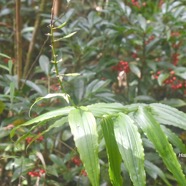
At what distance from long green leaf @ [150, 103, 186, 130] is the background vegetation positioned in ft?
1.03

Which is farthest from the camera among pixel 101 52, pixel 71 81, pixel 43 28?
pixel 43 28

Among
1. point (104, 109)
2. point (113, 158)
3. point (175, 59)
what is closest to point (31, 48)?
point (175, 59)

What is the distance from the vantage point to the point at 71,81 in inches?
46.8

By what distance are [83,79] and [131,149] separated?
2.40ft

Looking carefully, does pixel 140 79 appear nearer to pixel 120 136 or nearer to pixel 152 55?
pixel 152 55

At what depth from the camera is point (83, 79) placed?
3.94 feet

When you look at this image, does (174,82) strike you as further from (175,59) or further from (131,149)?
(131,149)

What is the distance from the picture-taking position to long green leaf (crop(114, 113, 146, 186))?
1.53 feet

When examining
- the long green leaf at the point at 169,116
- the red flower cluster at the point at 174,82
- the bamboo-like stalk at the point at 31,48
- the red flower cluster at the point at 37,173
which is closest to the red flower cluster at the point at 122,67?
the red flower cluster at the point at 174,82

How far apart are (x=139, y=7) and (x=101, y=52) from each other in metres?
0.31

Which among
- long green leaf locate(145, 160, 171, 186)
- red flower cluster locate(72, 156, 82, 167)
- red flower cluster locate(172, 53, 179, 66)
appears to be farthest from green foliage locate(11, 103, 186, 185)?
red flower cluster locate(172, 53, 179, 66)

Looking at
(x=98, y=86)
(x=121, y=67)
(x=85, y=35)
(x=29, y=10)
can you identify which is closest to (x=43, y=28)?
(x=29, y=10)

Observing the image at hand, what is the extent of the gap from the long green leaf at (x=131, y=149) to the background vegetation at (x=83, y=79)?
45 centimetres

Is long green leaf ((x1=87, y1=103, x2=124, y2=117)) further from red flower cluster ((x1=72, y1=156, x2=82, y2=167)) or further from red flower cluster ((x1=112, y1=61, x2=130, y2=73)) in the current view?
red flower cluster ((x1=112, y1=61, x2=130, y2=73))
